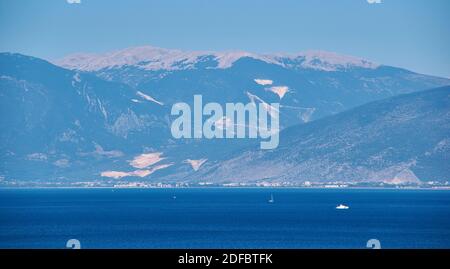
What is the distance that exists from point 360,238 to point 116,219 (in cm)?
5973

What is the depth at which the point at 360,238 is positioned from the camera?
132 m

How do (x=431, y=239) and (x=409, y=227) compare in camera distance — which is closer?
(x=431, y=239)

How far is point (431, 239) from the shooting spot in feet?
427

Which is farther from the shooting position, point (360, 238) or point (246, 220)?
point (246, 220)

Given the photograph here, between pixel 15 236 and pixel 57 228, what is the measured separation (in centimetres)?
1793
